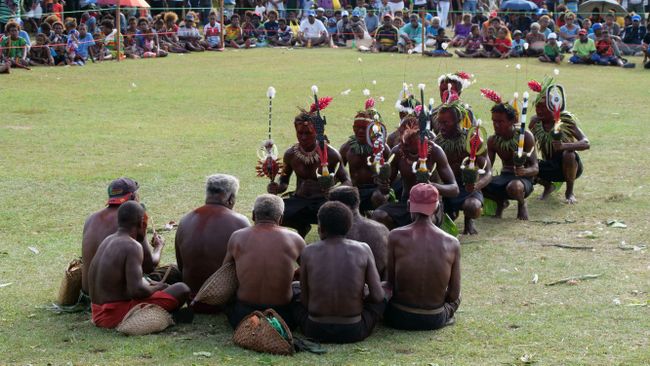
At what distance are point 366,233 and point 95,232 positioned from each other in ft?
7.31

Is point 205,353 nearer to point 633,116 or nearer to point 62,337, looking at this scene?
point 62,337

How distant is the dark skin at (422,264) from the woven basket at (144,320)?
72.0 inches

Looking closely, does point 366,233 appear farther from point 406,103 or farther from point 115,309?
point 406,103

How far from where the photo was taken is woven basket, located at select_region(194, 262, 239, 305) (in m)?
8.20

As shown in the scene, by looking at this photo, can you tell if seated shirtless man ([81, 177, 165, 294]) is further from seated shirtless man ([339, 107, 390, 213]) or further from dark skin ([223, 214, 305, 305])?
seated shirtless man ([339, 107, 390, 213])

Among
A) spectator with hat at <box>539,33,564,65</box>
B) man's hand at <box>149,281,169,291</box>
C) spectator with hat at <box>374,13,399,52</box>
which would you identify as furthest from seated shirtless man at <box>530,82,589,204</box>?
spectator with hat at <box>374,13,399,52</box>

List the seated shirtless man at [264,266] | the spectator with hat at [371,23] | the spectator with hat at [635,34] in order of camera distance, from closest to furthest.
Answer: the seated shirtless man at [264,266] < the spectator with hat at [635,34] < the spectator with hat at [371,23]

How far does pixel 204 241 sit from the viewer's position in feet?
28.5

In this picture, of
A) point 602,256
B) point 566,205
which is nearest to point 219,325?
point 602,256

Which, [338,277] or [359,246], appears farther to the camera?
[359,246]

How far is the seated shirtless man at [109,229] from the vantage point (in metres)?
8.65

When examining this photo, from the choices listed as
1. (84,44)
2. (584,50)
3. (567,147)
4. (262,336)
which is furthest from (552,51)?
(262,336)

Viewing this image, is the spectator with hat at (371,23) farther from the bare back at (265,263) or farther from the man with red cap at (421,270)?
the bare back at (265,263)

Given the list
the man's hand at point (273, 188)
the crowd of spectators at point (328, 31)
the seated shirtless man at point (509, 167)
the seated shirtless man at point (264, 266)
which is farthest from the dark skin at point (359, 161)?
the crowd of spectators at point (328, 31)
